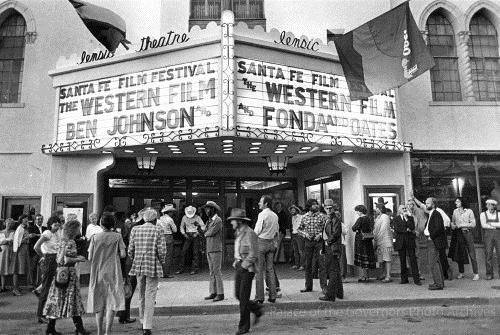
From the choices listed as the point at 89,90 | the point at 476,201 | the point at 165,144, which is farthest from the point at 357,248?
the point at 89,90

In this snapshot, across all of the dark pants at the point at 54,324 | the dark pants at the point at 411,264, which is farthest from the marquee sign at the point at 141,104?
the dark pants at the point at 411,264

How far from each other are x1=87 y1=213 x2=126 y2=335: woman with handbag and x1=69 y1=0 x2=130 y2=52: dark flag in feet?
18.8

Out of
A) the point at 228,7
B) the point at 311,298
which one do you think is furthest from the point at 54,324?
the point at 228,7

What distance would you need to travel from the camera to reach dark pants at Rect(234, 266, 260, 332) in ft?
20.6

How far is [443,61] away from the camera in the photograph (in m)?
13.2

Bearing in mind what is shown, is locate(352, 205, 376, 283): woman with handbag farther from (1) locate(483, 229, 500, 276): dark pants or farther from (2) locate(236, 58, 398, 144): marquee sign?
Answer: (1) locate(483, 229, 500, 276): dark pants

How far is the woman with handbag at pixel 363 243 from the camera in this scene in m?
10.2

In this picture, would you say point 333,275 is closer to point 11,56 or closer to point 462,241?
point 462,241

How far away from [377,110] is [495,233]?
4410 mm

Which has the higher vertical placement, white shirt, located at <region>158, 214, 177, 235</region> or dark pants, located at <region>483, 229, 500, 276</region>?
white shirt, located at <region>158, 214, 177, 235</region>

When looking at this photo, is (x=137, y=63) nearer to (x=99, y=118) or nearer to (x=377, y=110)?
(x=99, y=118)

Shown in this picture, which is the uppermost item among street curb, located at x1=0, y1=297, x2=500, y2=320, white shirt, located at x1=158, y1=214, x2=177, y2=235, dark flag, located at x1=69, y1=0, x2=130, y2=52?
dark flag, located at x1=69, y1=0, x2=130, y2=52

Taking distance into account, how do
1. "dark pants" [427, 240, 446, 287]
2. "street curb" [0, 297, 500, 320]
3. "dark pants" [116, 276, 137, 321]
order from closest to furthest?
"dark pants" [116, 276, 137, 321]
"street curb" [0, 297, 500, 320]
"dark pants" [427, 240, 446, 287]

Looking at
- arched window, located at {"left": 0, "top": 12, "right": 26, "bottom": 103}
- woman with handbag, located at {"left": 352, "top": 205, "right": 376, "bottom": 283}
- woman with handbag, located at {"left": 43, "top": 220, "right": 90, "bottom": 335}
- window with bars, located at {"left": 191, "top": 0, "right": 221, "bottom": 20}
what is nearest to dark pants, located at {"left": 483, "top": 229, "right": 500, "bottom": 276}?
woman with handbag, located at {"left": 352, "top": 205, "right": 376, "bottom": 283}
